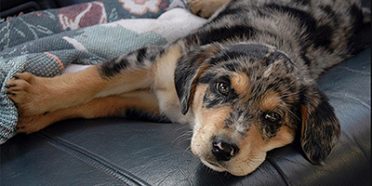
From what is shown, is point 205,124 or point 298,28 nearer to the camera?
Answer: point 205,124

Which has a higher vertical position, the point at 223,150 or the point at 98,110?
the point at 223,150

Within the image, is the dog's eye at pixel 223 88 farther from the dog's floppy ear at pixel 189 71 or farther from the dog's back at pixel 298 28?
the dog's back at pixel 298 28

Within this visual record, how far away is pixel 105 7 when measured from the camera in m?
2.34

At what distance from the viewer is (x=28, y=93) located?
5.21 ft

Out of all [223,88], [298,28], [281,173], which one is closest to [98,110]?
[223,88]

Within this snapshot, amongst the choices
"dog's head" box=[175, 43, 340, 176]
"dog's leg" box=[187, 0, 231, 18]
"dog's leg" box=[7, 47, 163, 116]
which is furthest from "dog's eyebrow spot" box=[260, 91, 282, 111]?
"dog's leg" box=[187, 0, 231, 18]

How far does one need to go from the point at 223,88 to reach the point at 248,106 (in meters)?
0.11

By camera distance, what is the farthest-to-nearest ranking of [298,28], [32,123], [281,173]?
[298,28] < [32,123] < [281,173]

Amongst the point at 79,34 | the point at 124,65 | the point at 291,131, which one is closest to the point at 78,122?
the point at 124,65

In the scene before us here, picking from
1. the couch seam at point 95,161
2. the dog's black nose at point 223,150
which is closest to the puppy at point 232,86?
the dog's black nose at point 223,150

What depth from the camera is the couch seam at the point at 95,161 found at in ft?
4.03

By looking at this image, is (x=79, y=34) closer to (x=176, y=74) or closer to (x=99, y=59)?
(x=99, y=59)

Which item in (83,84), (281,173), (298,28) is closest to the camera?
(281,173)

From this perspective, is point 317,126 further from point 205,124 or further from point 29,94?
point 29,94
